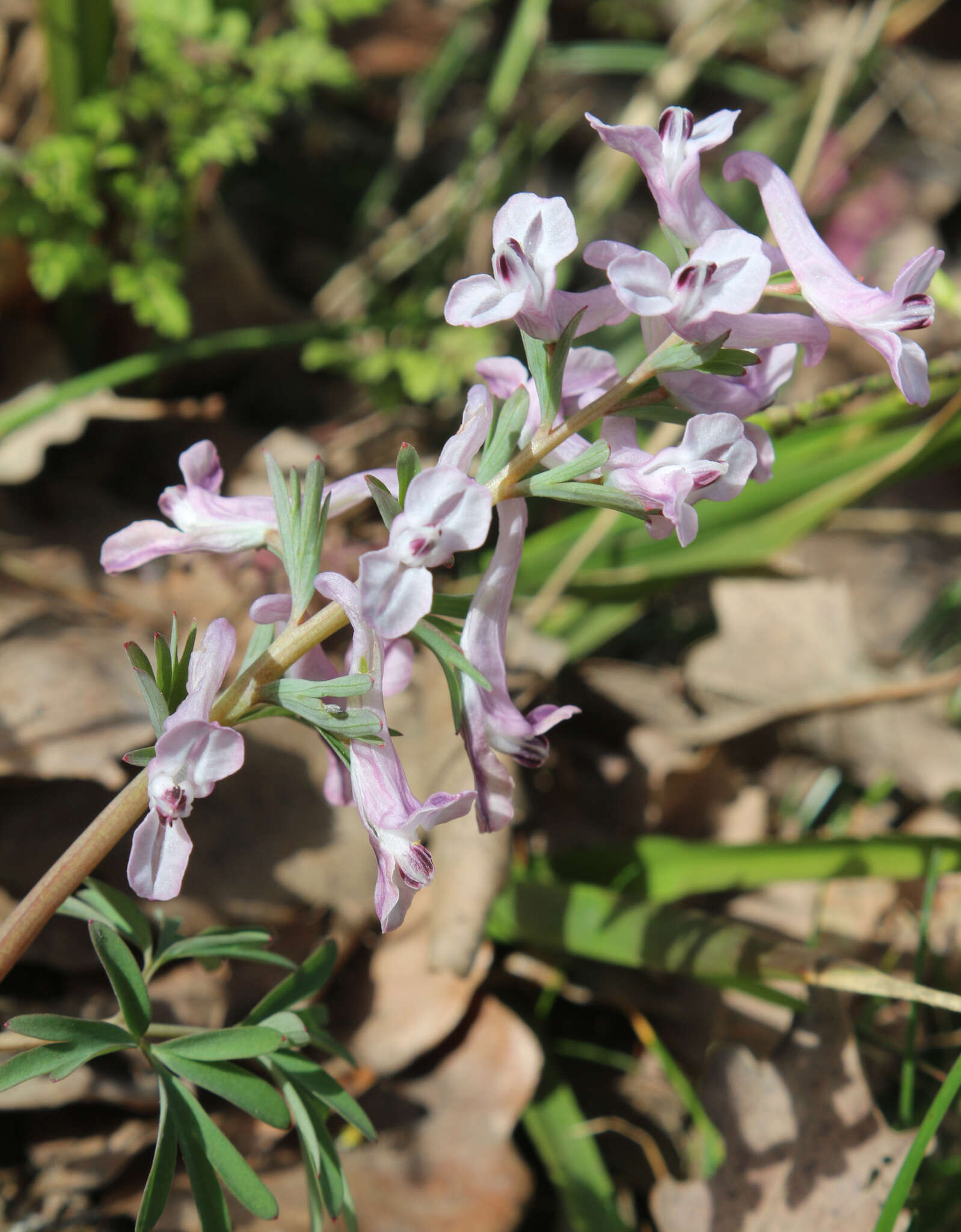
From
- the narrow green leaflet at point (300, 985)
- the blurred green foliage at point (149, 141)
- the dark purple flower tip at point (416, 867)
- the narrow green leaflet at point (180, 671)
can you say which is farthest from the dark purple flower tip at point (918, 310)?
the blurred green foliage at point (149, 141)

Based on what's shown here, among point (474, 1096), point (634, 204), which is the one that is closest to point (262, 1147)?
point (474, 1096)

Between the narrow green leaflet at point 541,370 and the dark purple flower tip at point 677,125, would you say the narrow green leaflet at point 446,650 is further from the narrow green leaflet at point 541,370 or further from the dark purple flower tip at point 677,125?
the dark purple flower tip at point 677,125

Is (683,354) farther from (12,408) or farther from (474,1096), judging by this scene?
(12,408)

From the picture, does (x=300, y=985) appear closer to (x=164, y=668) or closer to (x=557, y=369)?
(x=164, y=668)

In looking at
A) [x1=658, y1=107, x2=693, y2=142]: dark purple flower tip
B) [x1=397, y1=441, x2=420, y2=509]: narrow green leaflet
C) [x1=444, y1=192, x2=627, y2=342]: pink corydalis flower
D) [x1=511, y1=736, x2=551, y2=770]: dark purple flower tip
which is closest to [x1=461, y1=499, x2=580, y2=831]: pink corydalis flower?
[x1=511, y1=736, x2=551, y2=770]: dark purple flower tip

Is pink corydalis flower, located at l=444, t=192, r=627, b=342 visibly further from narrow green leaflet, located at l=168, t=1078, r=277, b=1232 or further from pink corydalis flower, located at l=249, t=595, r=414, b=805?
narrow green leaflet, located at l=168, t=1078, r=277, b=1232

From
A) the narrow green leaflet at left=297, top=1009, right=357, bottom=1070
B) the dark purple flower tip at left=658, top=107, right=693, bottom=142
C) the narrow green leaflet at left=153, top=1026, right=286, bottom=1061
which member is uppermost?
the dark purple flower tip at left=658, top=107, right=693, bottom=142
